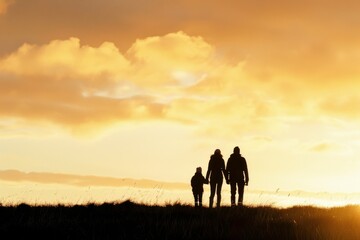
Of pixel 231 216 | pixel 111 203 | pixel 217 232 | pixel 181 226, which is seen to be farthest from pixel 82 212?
pixel 217 232

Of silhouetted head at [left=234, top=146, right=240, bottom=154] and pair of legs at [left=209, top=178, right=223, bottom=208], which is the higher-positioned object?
silhouetted head at [left=234, top=146, right=240, bottom=154]

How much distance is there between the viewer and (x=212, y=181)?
25.4 m

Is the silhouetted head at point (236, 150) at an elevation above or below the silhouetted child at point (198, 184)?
above

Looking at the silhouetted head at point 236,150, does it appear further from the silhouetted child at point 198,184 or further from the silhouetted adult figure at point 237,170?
the silhouetted child at point 198,184

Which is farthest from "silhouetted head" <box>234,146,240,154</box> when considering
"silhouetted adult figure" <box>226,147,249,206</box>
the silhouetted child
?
the silhouetted child

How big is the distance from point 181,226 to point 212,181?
1136cm

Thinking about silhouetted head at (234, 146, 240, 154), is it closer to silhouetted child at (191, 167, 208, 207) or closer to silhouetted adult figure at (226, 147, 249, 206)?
silhouetted adult figure at (226, 147, 249, 206)

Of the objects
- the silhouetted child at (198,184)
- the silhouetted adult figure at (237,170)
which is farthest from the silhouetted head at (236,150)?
the silhouetted child at (198,184)

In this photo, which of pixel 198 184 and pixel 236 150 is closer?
pixel 236 150

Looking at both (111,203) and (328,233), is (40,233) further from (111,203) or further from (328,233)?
(111,203)

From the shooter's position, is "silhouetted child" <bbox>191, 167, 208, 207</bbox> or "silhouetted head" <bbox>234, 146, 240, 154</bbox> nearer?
"silhouetted head" <bbox>234, 146, 240, 154</bbox>

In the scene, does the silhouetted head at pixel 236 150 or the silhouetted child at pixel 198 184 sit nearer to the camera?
the silhouetted head at pixel 236 150

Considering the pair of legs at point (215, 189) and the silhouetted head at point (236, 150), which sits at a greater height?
the silhouetted head at point (236, 150)

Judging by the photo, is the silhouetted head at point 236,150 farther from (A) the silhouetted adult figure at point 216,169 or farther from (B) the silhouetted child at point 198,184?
(B) the silhouetted child at point 198,184
